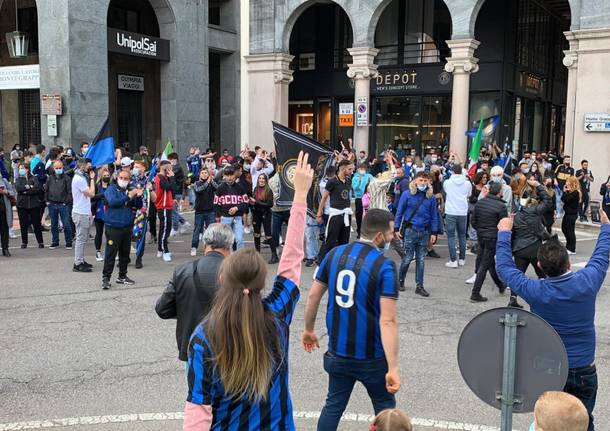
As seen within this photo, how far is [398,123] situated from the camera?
92.6ft

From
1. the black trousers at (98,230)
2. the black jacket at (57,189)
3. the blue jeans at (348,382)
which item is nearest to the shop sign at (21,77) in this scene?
the black jacket at (57,189)

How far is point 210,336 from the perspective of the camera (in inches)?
102

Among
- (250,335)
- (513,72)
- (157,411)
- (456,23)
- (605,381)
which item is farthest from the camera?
(513,72)

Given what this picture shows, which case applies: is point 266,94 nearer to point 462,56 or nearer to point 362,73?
point 362,73

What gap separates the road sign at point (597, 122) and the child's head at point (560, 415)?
19.2 metres

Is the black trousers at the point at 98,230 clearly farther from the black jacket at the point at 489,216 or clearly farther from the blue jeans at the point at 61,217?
the black jacket at the point at 489,216

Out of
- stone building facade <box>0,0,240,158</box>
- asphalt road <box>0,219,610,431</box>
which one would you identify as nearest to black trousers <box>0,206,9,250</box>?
asphalt road <box>0,219,610,431</box>

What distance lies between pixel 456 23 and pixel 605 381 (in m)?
18.6

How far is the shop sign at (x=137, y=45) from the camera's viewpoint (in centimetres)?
2169

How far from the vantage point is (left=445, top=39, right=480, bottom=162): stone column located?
2220 cm

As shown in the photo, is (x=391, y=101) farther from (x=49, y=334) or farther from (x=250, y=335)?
(x=250, y=335)

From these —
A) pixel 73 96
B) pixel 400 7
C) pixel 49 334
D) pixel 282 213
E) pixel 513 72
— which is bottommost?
pixel 49 334

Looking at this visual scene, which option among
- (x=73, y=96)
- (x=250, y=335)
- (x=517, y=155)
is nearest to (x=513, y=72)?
(x=517, y=155)

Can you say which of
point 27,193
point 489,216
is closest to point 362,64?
point 27,193
